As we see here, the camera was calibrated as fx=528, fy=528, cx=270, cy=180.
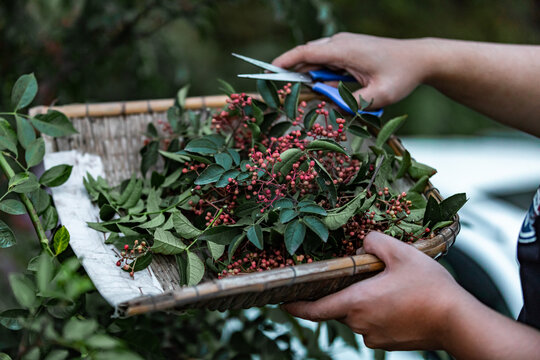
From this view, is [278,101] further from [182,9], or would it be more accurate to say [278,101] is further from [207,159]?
[182,9]

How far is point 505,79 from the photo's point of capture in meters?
1.04

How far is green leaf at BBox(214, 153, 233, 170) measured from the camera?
2.52 ft

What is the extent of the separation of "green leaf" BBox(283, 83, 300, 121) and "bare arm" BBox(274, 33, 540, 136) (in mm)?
160

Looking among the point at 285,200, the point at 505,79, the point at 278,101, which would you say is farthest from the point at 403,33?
the point at 285,200

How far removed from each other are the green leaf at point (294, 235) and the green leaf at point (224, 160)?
5.6 inches

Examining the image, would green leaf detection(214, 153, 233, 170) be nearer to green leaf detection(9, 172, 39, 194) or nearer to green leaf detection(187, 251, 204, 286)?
green leaf detection(187, 251, 204, 286)

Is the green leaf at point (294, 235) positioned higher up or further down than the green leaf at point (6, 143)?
further down

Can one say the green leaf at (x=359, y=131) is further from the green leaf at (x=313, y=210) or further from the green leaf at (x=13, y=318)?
the green leaf at (x=13, y=318)

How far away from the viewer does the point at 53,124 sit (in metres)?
0.83

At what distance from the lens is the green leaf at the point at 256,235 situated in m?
0.68

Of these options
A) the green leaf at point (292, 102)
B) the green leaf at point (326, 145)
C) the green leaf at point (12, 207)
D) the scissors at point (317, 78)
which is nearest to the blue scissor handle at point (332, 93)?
the scissors at point (317, 78)

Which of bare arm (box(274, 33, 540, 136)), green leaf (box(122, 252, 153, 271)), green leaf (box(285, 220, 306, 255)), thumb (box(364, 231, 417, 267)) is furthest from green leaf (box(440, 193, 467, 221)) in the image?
green leaf (box(122, 252, 153, 271))

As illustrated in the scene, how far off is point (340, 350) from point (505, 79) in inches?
25.0

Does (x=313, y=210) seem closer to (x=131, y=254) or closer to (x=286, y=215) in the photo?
(x=286, y=215)
